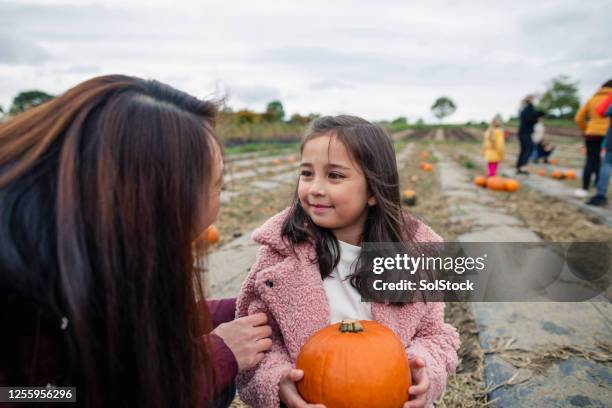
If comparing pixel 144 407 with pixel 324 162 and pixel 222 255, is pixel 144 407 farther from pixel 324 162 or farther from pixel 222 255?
pixel 222 255

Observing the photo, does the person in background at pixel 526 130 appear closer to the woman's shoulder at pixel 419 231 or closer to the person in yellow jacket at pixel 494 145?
the person in yellow jacket at pixel 494 145

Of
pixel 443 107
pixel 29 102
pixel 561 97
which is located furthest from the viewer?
pixel 443 107

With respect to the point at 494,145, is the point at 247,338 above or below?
below

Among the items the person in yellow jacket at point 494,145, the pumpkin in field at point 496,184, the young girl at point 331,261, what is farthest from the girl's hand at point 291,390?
the person in yellow jacket at point 494,145

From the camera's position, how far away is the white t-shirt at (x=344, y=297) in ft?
5.18

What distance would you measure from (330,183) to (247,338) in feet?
2.08

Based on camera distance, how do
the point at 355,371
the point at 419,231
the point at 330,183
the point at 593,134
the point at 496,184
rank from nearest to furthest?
1. the point at 355,371
2. the point at 330,183
3. the point at 419,231
4. the point at 593,134
5. the point at 496,184

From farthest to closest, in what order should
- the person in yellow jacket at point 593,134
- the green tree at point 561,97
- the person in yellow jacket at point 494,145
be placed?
the green tree at point 561,97 → the person in yellow jacket at point 494,145 → the person in yellow jacket at point 593,134

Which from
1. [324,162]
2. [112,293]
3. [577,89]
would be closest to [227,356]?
[112,293]

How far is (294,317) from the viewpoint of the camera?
146 cm

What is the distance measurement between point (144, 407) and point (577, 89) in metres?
88.8

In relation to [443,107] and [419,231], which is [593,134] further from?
[443,107]

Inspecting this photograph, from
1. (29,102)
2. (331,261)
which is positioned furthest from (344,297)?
(29,102)

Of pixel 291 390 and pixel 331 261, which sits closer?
pixel 291 390
